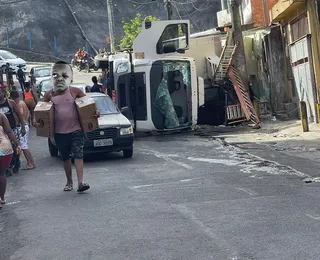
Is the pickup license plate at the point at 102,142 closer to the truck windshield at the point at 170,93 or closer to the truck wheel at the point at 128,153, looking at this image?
the truck wheel at the point at 128,153

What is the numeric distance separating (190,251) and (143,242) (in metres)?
0.67

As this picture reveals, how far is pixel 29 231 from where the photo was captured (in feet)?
27.5

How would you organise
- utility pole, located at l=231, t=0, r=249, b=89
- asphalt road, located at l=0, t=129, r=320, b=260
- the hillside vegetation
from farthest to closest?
the hillside vegetation
utility pole, located at l=231, t=0, r=249, b=89
asphalt road, located at l=0, t=129, r=320, b=260

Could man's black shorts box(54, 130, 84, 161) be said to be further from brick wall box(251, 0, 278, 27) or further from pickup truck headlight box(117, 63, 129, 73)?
brick wall box(251, 0, 278, 27)

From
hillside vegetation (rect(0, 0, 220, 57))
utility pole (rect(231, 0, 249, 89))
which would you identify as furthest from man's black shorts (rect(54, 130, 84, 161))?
hillside vegetation (rect(0, 0, 220, 57))

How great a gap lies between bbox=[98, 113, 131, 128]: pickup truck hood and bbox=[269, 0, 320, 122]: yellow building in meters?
6.48

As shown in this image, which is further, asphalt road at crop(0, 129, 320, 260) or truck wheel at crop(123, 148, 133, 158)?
truck wheel at crop(123, 148, 133, 158)

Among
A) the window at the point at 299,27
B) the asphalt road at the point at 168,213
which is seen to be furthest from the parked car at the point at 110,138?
the window at the point at 299,27

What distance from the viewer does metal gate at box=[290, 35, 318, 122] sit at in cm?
2098

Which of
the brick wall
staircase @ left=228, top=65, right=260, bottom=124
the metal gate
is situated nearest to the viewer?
the metal gate

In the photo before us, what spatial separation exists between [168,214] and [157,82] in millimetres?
13603

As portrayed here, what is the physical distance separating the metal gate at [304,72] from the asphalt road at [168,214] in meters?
7.22

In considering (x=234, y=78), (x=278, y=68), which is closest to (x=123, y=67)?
(x=234, y=78)

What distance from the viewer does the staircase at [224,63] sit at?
24.9 meters
